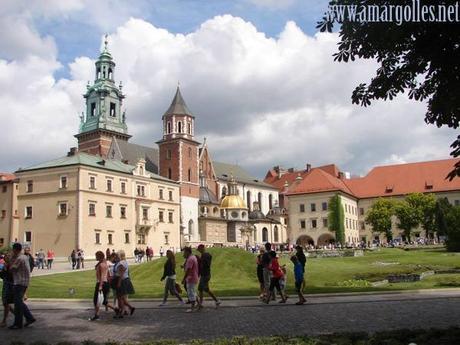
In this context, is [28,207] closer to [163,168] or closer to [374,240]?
[163,168]

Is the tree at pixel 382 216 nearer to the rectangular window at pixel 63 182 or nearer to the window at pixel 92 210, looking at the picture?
the window at pixel 92 210

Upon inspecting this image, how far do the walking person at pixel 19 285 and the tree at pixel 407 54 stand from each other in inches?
336

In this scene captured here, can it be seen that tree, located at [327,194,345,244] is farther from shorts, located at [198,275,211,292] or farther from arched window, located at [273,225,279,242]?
shorts, located at [198,275,211,292]

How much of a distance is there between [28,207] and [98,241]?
8.87 m

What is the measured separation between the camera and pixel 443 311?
541 inches

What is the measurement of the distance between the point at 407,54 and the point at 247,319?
724cm

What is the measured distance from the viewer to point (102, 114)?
96875 millimetres

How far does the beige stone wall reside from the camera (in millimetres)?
62719

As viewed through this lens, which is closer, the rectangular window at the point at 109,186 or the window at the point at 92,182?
the window at the point at 92,182

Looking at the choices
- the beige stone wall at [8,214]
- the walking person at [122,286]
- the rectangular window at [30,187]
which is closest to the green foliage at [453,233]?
the rectangular window at [30,187]

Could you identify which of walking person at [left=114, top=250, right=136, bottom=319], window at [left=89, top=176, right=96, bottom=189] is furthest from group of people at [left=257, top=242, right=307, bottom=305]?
window at [left=89, top=176, right=96, bottom=189]

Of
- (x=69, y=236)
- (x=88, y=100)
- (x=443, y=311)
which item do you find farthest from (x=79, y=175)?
(x=443, y=311)

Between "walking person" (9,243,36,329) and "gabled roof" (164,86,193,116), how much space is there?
7905 cm

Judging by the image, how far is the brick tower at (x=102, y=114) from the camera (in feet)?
314
